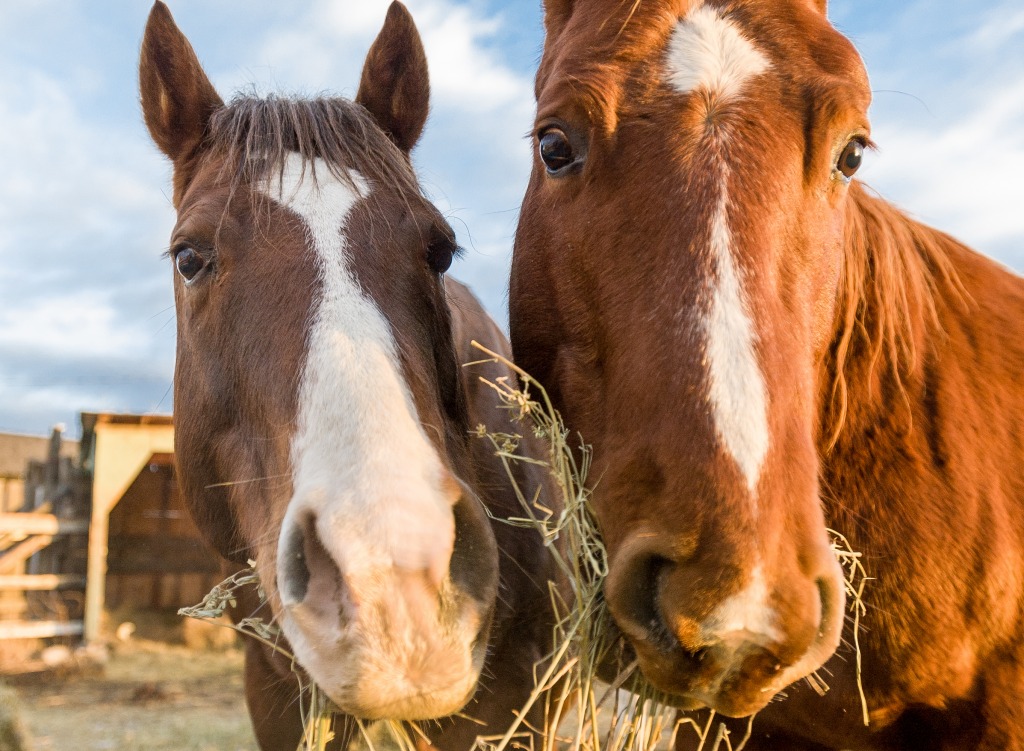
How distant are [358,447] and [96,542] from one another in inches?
392

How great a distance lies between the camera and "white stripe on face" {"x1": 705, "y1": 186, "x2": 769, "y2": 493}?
157 cm

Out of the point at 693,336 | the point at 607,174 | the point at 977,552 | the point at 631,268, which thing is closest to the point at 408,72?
the point at 607,174

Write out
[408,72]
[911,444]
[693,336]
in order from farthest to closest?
[408,72]
[911,444]
[693,336]

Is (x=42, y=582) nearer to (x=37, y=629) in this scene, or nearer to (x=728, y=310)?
(x=37, y=629)

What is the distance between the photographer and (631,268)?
1.89 m

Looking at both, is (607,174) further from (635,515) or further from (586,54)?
(635,515)

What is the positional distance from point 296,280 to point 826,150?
4.58ft

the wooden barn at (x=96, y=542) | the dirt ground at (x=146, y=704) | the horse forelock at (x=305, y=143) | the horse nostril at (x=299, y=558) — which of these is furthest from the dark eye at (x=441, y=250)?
the wooden barn at (x=96, y=542)

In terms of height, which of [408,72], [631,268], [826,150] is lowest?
[631,268]

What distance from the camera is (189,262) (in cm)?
257

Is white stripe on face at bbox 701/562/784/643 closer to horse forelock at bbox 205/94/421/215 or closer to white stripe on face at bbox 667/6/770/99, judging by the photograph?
white stripe on face at bbox 667/6/770/99

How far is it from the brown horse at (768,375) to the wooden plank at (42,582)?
9760 mm

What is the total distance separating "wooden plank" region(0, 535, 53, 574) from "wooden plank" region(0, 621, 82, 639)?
656 millimetres

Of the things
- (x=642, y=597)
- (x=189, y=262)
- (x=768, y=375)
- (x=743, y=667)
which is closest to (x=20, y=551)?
(x=189, y=262)
